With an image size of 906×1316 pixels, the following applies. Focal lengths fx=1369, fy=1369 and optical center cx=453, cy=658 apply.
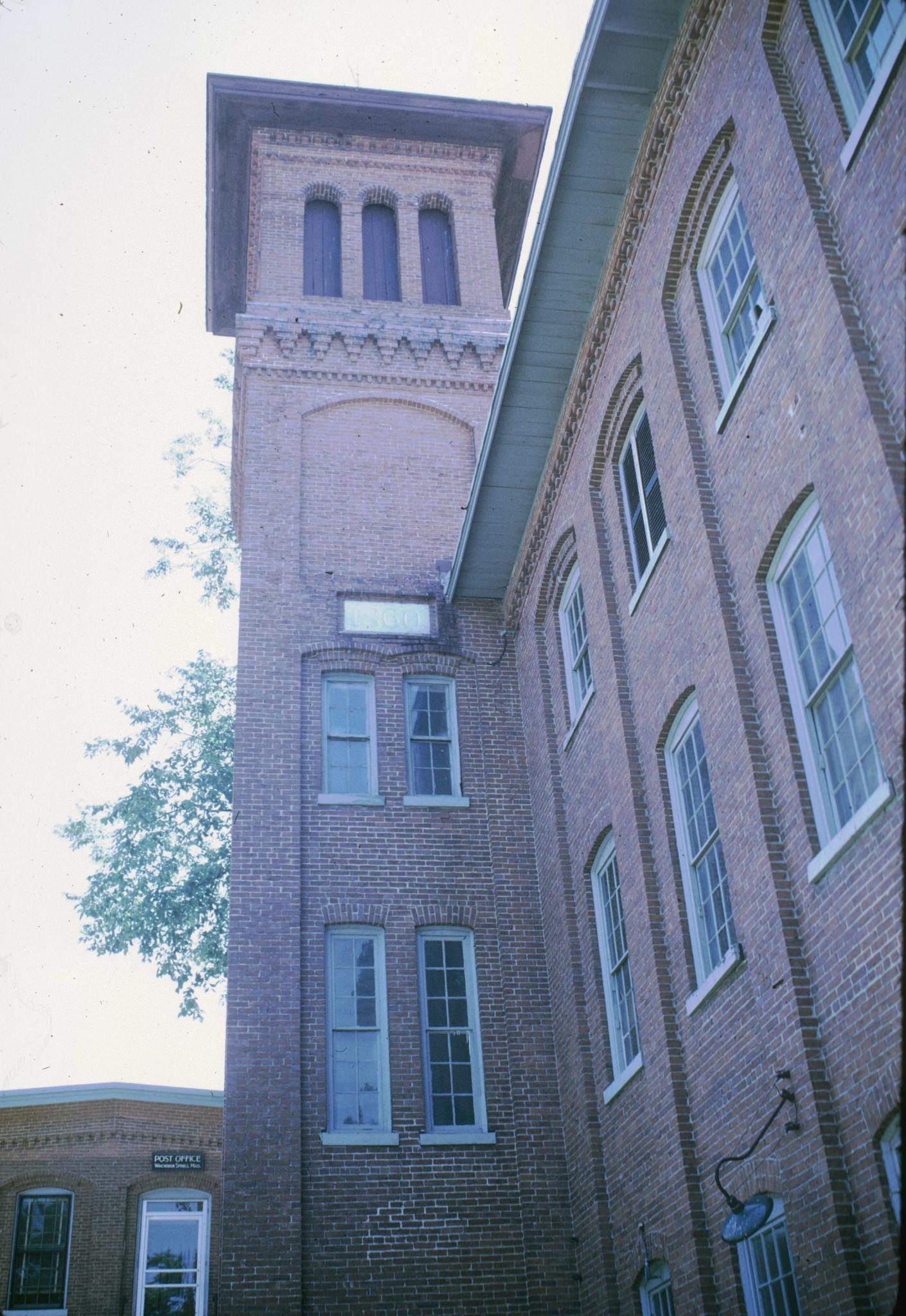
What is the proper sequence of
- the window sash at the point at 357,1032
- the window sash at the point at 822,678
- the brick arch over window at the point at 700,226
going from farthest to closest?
the window sash at the point at 357,1032 → the brick arch over window at the point at 700,226 → the window sash at the point at 822,678

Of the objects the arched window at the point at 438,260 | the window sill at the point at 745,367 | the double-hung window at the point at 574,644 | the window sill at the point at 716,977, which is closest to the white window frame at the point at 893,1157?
the window sill at the point at 716,977

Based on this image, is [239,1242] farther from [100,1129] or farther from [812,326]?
[100,1129]

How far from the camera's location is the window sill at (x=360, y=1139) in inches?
596

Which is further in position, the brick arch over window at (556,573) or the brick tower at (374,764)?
the brick arch over window at (556,573)

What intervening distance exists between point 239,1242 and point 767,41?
494 inches

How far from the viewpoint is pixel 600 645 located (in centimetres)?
1453

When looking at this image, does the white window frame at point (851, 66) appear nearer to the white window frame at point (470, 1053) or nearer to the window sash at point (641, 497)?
the window sash at point (641, 497)

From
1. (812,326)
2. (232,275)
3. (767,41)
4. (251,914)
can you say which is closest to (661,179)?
(767,41)

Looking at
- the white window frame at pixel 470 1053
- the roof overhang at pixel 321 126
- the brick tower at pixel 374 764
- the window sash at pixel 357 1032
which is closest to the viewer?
the brick tower at pixel 374 764

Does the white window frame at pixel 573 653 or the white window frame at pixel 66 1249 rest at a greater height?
the white window frame at pixel 573 653

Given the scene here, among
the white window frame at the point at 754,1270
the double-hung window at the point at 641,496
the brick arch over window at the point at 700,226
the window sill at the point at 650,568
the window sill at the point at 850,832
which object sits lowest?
the white window frame at the point at 754,1270

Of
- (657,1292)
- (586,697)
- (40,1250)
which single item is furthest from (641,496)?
(40,1250)

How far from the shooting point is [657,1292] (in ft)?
40.9

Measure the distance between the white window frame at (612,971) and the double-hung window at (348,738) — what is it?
12.1 feet
